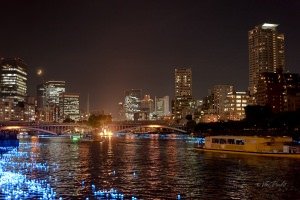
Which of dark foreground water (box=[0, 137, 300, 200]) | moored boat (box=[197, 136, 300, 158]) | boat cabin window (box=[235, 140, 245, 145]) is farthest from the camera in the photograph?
boat cabin window (box=[235, 140, 245, 145])

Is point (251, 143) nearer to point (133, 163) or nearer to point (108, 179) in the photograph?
point (133, 163)

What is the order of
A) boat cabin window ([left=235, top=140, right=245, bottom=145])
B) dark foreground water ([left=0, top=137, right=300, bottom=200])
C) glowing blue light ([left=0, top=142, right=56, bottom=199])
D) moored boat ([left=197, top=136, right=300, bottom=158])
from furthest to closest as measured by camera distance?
boat cabin window ([left=235, top=140, right=245, bottom=145]) < moored boat ([left=197, top=136, right=300, bottom=158]) < dark foreground water ([left=0, top=137, right=300, bottom=200]) < glowing blue light ([left=0, top=142, right=56, bottom=199])

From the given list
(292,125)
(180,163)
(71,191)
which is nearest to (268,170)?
(180,163)

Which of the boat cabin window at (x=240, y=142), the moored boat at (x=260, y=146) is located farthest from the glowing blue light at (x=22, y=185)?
the boat cabin window at (x=240, y=142)

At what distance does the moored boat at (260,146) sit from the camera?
96.6 metres

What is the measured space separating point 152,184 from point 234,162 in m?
32.1

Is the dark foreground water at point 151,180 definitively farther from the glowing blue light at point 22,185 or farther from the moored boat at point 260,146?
the moored boat at point 260,146

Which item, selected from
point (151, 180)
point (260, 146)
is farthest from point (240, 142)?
point (151, 180)

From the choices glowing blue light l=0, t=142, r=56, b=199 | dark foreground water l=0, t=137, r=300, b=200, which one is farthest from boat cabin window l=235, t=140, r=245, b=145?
glowing blue light l=0, t=142, r=56, b=199

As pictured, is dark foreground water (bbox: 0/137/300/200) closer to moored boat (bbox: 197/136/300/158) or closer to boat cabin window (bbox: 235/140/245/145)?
moored boat (bbox: 197/136/300/158)

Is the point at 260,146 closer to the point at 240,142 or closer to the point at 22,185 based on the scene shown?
the point at 240,142

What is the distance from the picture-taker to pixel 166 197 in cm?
4756

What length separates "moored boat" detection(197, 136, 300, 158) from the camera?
9657cm

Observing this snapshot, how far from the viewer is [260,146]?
101125 millimetres
